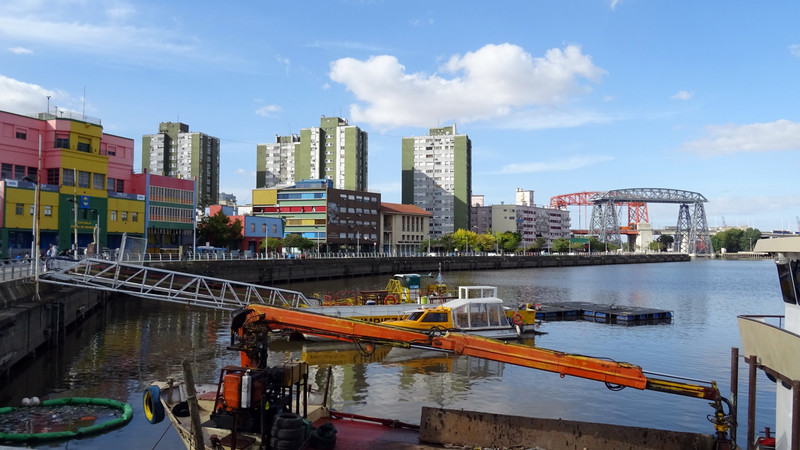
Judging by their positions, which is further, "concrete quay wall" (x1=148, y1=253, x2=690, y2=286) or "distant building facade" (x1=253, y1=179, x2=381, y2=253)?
"distant building facade" (x1=253, y1=179, x2=381, y2=253)

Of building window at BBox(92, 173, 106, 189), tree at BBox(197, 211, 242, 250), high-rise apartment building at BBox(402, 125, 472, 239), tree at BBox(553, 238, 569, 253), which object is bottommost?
tree at BBox(553, 238, 569, 253)

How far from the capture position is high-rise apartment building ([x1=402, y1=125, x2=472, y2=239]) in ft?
592

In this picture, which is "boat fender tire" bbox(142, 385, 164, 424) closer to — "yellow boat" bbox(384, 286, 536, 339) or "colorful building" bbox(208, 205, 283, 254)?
"yellow boat" bbox(384, 286, 536, 339)

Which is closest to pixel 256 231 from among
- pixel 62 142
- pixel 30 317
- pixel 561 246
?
pixel 62 142

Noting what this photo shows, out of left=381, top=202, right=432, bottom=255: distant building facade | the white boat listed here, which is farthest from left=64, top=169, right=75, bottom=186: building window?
left=381, top=202, right=432, bottom=255: distant building facade

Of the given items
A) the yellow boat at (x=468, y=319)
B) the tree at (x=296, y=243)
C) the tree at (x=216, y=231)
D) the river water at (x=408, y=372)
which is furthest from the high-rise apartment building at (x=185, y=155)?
the yellow boat at (x=468, y=319)

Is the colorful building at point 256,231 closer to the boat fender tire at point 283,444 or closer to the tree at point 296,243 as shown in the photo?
the tree at point 296,243

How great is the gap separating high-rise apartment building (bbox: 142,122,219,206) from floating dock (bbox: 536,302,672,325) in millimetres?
134897

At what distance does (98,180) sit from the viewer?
63438mm

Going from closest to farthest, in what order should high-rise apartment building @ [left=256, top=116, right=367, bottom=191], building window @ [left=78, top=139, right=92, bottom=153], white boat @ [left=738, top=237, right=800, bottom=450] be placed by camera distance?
white boat @ [left=738, top=237, right=800, bottom=450], building window @ [left=78, top=139, right=92, bottom=153], high-rise apartment building @ [left=256, top=116, right=367, bottom=191]

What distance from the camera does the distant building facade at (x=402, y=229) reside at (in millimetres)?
145625

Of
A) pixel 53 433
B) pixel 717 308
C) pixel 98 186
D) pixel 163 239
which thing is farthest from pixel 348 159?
pixel 53 433

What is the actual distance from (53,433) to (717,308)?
5475 centimetres

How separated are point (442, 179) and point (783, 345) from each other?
172 meters
